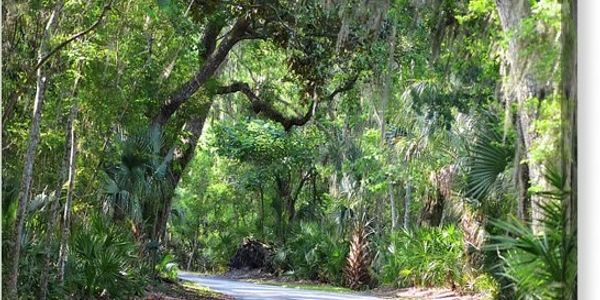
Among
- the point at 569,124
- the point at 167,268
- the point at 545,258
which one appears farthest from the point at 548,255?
the point at 167,268

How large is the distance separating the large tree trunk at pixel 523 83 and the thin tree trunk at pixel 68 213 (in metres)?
2.92

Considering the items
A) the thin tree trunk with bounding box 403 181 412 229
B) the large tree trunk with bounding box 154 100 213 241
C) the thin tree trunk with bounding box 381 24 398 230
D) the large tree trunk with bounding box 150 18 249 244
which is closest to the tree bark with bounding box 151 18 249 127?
the large tree trunk with bounding box 150 18 249 244

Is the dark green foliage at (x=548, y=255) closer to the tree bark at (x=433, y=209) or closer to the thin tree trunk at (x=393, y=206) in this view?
the tree bark at (x=433, y=209)

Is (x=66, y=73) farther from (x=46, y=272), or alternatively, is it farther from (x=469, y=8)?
(x=469, y=8)

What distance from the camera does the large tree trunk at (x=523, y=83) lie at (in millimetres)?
4598

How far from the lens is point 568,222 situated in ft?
13.5

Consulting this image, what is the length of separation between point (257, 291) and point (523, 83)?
2829 mm

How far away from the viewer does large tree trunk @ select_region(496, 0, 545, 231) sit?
4598mm

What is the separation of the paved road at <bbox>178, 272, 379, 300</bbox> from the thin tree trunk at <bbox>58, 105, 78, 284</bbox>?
98cm

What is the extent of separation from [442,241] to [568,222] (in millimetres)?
2366

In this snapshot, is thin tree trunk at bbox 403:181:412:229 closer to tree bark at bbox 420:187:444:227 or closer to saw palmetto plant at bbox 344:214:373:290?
tree bark at bbox 420:187:444:227

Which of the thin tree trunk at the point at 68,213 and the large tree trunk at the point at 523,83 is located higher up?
the large tree trunk at the point at 523,83

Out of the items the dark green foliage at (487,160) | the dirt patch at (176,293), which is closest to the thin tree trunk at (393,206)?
the dark green foliage at (487,160)

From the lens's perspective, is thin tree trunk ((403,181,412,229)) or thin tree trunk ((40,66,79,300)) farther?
thin tree trunk ((403,181,412,229))
